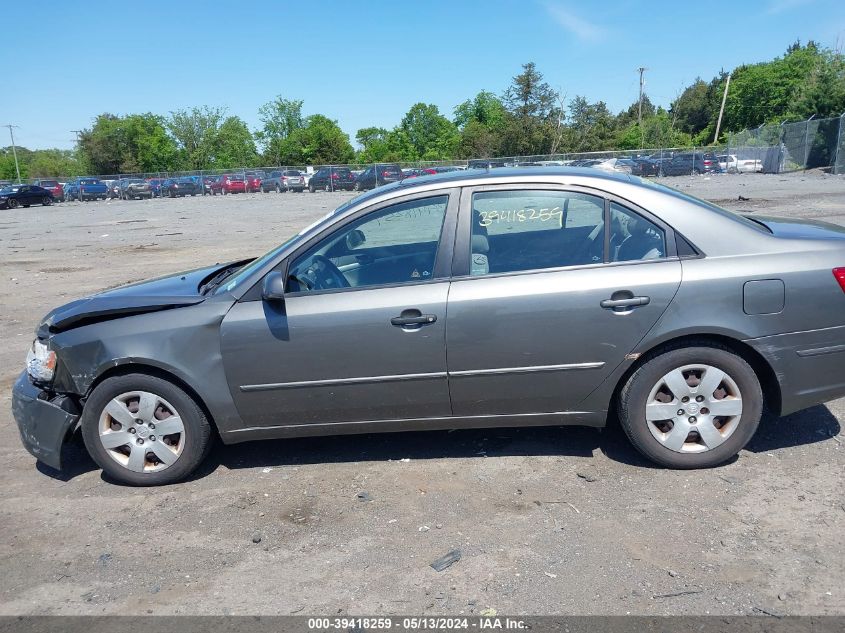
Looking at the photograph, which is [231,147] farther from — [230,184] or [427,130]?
[230,184]

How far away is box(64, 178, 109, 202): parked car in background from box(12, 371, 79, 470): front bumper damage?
2213 inches

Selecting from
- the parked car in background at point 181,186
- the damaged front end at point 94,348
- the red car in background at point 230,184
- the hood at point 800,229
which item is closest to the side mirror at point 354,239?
the damaged front end at point 94,348

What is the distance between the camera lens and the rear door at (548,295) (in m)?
3.84

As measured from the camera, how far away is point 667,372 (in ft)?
12.8

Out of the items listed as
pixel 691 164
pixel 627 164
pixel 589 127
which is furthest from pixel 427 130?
pixel 627 164

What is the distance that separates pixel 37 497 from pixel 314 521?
1.83 metres

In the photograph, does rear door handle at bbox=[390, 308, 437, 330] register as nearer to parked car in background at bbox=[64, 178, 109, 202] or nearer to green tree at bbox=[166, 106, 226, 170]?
parked car in background at bbox=[64, 178, 109, 202]

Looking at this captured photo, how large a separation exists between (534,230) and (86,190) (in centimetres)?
5769

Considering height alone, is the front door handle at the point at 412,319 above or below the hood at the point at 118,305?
below

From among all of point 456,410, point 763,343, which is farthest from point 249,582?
point 763,343

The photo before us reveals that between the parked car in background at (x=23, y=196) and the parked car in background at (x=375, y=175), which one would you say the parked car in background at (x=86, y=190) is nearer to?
the parked car in background at (x=23, y=196)

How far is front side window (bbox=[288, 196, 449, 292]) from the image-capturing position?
408cm

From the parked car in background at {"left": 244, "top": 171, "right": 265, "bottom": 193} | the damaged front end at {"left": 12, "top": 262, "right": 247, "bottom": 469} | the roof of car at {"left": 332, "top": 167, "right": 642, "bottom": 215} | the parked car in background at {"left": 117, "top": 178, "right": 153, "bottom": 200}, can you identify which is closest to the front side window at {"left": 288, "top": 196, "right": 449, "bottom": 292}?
the roof of car at {"left": 332, "top": 167, "right": 642, "bottom": 215}

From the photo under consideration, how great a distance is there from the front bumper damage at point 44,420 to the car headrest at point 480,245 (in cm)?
259
